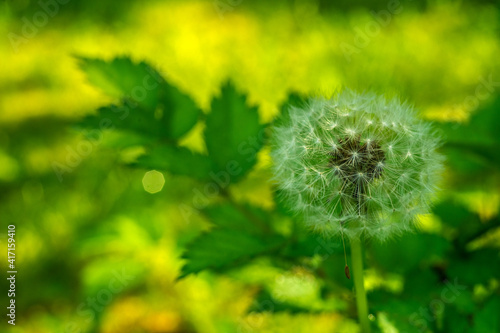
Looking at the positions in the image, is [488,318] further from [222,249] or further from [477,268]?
[222,249]

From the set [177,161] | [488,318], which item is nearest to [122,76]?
[177,161]

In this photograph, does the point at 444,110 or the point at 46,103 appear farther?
the point at 46,103

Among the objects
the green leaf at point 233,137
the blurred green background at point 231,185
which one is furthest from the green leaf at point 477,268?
the green leaf at point 233,137

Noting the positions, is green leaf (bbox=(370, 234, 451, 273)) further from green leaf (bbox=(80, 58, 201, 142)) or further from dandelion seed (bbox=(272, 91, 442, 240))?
green leaf (bbox=(80, 58, 201, 142))

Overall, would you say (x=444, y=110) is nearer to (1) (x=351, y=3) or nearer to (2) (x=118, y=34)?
(1) (x=351, y=3)

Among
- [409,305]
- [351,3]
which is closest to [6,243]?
[409,305]

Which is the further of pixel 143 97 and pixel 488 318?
pixel 143 97

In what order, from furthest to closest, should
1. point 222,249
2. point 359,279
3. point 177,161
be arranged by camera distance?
point 177,161 → point 222,249 → point 359,279

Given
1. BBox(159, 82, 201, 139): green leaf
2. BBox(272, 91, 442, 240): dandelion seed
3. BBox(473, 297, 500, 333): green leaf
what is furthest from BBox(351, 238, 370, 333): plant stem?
BBox(159, 82, 201, 139): green leaf
